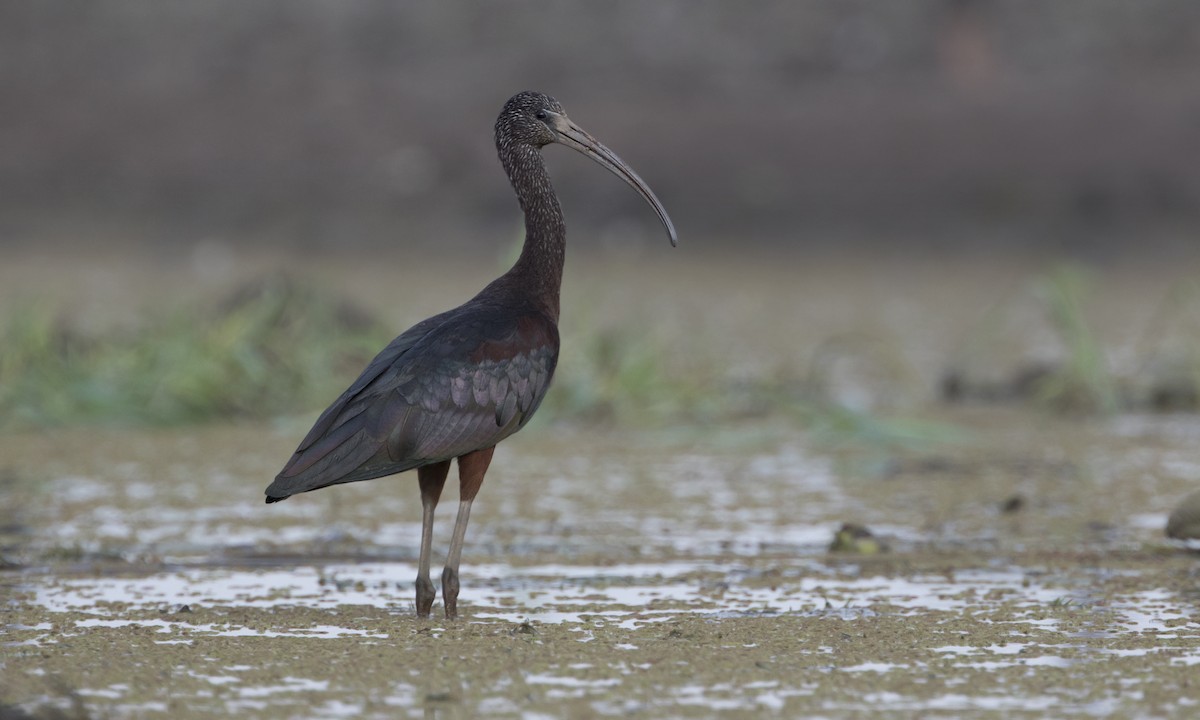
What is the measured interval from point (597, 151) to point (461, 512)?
53.6 inches

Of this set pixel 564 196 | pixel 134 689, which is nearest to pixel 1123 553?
pixel 134 689

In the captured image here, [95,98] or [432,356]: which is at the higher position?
[95,98]

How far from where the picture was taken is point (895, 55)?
23.8 m

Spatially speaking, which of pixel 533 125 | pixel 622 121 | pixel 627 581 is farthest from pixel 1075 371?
pixel 622 121

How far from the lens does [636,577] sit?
573cm

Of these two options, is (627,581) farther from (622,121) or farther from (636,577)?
(622,121)

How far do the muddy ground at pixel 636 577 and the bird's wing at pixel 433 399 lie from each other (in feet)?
1.41

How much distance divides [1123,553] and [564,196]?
13.6 m

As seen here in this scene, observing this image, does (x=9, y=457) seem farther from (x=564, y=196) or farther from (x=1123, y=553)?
(x=564, y=196)

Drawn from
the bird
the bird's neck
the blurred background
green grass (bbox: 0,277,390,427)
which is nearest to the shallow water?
green grass (bbox: 0,277,390,427)

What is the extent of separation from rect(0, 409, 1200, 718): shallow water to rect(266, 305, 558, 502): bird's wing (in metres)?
0.44

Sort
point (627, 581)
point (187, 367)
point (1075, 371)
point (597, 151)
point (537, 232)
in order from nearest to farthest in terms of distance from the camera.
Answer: point (537, 232)
point (627, 581)
point (597, 151)
point (187, 367)
point (1075, 371)

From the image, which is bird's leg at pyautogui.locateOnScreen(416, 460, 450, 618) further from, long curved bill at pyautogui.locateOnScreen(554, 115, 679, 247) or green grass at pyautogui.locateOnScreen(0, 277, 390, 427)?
green grass at pyautogui.locateOnScreen(0, 277, 390, 427)

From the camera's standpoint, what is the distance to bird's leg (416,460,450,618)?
5027mm
